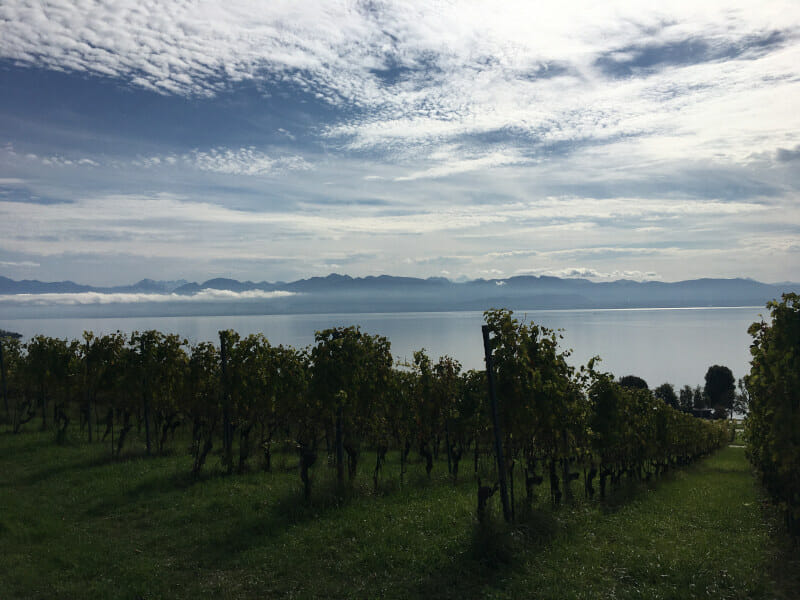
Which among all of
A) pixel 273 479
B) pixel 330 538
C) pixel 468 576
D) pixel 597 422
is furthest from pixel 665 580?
pixel 273 479

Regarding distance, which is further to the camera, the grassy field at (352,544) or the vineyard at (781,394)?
the grassy field at (352,544)

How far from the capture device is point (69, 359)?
2853 cm

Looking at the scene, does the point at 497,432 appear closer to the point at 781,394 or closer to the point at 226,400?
the point at 781,394

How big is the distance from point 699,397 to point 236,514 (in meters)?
118

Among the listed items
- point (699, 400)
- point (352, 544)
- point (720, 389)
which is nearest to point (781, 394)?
point (352, 544)

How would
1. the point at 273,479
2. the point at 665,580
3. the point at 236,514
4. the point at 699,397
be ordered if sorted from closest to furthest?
the point at 665,580
the point at 236,514
the point at 273,479
the point at 699,397

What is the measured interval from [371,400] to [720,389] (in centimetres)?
11043

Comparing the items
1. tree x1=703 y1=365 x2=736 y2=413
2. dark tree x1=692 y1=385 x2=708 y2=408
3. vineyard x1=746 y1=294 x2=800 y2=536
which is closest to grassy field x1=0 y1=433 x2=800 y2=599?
vineyard x1=746 y1=294 x2=800 y2=536

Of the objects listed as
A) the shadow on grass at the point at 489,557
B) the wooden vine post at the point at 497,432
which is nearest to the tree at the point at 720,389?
the shadow on grass at the point at 489,557

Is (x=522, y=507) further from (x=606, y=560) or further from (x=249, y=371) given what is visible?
(x=249, y=371)

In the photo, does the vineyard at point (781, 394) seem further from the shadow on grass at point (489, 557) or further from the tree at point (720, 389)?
the tree at point (720, 389)

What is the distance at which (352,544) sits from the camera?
11477mm

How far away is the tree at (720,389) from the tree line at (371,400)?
3498 inches

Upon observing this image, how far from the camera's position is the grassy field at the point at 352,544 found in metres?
9.50
